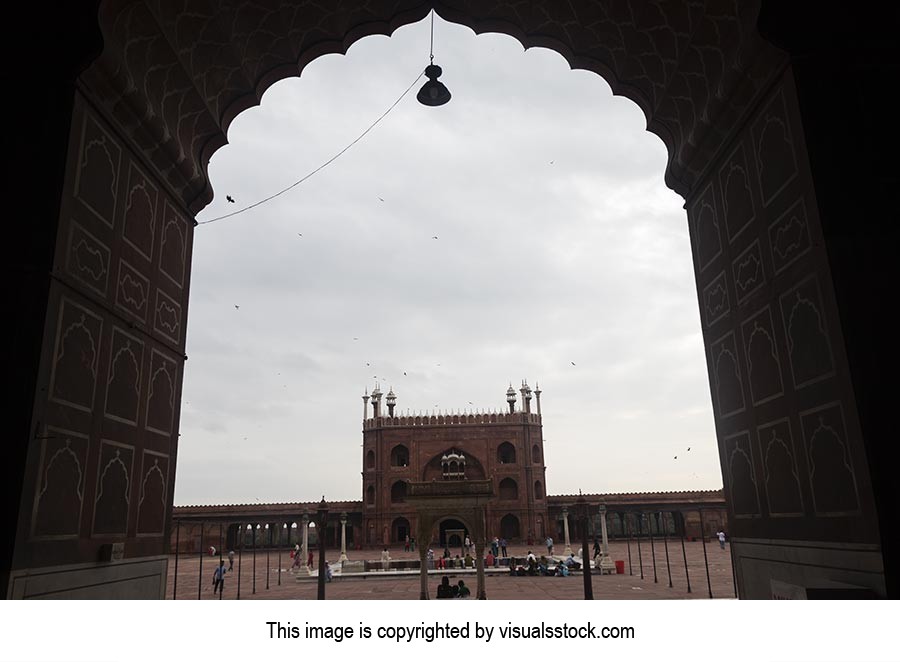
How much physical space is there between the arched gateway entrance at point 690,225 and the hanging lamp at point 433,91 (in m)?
0.61

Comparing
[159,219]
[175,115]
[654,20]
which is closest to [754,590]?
[654,20]

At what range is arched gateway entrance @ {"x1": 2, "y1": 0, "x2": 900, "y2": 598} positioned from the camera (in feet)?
14.8

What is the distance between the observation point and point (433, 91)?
750 cm

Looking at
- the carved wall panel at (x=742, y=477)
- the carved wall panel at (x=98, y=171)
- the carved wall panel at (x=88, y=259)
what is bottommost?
the carved wall panel at (x=742, y=477)

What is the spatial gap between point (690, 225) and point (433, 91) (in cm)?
334

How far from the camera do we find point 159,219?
6.63 m

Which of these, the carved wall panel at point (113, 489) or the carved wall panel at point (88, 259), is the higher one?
the carved wall panel at point (88, 259)

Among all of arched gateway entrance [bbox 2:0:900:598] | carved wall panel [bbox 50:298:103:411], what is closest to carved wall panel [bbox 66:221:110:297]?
arched gateway entrance [bbox 2:0:900:598]

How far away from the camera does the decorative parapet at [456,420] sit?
47.8 m

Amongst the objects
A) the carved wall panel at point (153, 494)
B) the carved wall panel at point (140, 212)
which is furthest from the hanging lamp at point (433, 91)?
the carved wall panel at point (153, 494)

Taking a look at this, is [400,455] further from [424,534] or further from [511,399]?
[424,534]

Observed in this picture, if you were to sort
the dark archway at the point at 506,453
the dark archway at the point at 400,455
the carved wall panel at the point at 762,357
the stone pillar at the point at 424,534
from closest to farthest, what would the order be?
the carved wall panel at the point at 762,357, the stone pillar at the point at 424,534, the dark archway at the point at 506,453, the dark archway at the point at 400,455

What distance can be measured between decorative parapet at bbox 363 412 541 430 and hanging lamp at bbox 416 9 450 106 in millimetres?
41368

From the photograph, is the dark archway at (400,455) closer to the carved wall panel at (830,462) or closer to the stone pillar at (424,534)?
the stone pillar at (424,534)
